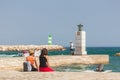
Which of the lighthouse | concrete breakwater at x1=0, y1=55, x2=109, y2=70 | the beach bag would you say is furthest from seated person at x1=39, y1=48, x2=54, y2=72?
the lighthouse

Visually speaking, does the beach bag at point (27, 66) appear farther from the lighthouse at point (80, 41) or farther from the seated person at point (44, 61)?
the lighthouse at point (80, 41)

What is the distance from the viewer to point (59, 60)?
35375 mm

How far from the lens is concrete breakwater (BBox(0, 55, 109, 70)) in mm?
29703

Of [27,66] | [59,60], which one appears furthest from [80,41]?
[27,66]

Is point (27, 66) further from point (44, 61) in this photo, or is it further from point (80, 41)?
point (80, 41)

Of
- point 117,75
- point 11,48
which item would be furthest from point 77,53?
point 11,48

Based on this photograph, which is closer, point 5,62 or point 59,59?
point 5,62

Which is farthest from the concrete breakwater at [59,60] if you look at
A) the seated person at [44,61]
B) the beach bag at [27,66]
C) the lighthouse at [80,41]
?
the seated person at [44,61]

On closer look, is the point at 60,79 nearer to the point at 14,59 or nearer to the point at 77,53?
the point at 14,59

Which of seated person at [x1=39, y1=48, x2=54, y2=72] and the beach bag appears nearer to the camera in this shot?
seated person at [x1=39, y1=48, x2=54, y2=72]

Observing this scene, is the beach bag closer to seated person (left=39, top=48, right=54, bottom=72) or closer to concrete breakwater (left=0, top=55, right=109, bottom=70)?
seated person (left=39, top=48, right=54, bottom=72)

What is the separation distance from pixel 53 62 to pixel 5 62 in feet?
20.0

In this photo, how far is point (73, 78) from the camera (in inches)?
520

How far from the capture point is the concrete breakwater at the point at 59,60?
2970 cm
